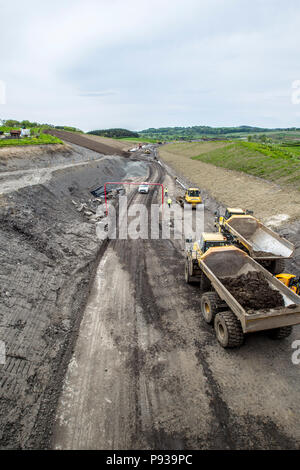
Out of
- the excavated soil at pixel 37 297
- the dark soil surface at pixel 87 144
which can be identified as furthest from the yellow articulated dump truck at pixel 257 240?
the dark soil surface at pixel 87 144

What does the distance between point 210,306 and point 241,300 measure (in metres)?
1.20

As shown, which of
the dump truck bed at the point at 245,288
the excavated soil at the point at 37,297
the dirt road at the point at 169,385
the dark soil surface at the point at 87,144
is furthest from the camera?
the dark soil surface at the point at 87,144

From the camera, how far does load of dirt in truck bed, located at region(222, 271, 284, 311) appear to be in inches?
315

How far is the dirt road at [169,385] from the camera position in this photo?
5859 mm

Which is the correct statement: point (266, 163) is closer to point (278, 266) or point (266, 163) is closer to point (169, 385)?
point (278, 266)

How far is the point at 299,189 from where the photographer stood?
74.9 ft

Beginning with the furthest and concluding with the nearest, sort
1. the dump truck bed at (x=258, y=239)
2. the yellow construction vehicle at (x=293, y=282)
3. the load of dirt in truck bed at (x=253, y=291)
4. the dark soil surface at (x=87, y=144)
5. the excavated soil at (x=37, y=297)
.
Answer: the dark soil surface at (x=87, y=144)
the dump truck bed at (x=258, y=239)
the yellow construction vehicle at (x=293, y=282)
the load of dirt in truck bed at (x=253, y=291)
the excavated soil at (x=37, y=297)

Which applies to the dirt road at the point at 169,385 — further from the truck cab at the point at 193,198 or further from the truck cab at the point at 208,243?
the truck cab at the point at 193,198

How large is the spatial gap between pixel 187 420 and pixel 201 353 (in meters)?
2.22

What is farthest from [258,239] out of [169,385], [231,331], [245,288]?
[169,385]

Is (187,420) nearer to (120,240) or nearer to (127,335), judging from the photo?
(127,335)

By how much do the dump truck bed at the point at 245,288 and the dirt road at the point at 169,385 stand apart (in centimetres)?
145

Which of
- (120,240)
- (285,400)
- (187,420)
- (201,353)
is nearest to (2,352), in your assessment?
(187,420)
